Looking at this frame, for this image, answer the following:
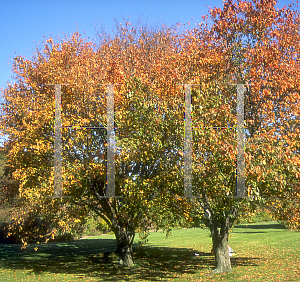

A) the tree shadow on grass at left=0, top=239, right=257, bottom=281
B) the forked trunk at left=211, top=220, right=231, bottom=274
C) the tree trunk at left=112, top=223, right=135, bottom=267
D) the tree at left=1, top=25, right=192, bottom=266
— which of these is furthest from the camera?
the tree trunk at left=112, top=223, right=135, bottom=267

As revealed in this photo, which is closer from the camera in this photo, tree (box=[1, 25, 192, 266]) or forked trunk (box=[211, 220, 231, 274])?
tree (box=[1, 25, 192, 266])

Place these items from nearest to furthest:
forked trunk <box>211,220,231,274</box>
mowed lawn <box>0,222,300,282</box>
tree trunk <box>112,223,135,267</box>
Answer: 1. mowed lawn <box>0,222,300,282</box>
2. forked trunk <box>211,220,231,274</box>
3. tree trunk <box>112,223,135,267</box>

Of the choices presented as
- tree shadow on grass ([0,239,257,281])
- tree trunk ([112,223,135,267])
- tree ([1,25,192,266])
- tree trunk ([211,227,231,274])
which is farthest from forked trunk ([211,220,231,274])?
tree trunk ([112,223,135,267])

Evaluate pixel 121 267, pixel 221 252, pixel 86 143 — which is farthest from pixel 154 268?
pixel 86 143

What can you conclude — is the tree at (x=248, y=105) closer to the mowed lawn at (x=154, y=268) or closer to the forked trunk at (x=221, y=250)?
the forked trunk at (x=221, y=250)

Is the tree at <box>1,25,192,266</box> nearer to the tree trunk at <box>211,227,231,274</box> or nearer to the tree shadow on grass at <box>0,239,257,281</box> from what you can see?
the tree shadow on grass at <box>0,239,257,281</box>

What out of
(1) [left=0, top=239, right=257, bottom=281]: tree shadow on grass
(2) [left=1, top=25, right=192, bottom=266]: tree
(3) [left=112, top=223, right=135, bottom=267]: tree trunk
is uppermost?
(2) [left=1, top=25, right=192, bottom=266]: tree

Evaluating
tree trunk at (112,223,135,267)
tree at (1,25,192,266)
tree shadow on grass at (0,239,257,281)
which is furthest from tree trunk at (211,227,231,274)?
tree trunk at (112,223,135,267)

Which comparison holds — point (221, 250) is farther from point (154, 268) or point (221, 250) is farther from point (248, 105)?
point (248, 105)

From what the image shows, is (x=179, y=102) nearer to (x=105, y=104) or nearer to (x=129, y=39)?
(x=105, y=104)

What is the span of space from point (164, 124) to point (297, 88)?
5389mm

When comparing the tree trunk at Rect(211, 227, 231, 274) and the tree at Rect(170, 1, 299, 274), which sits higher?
the tree at Rect(170, 1, 299, 274)

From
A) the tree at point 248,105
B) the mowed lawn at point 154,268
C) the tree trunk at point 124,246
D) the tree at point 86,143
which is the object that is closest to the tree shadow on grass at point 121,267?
the mowed lawn at point 154,268

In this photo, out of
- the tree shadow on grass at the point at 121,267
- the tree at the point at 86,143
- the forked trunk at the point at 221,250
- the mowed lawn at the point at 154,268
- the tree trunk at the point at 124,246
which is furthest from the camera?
the tree trunk at the point at 124,246
